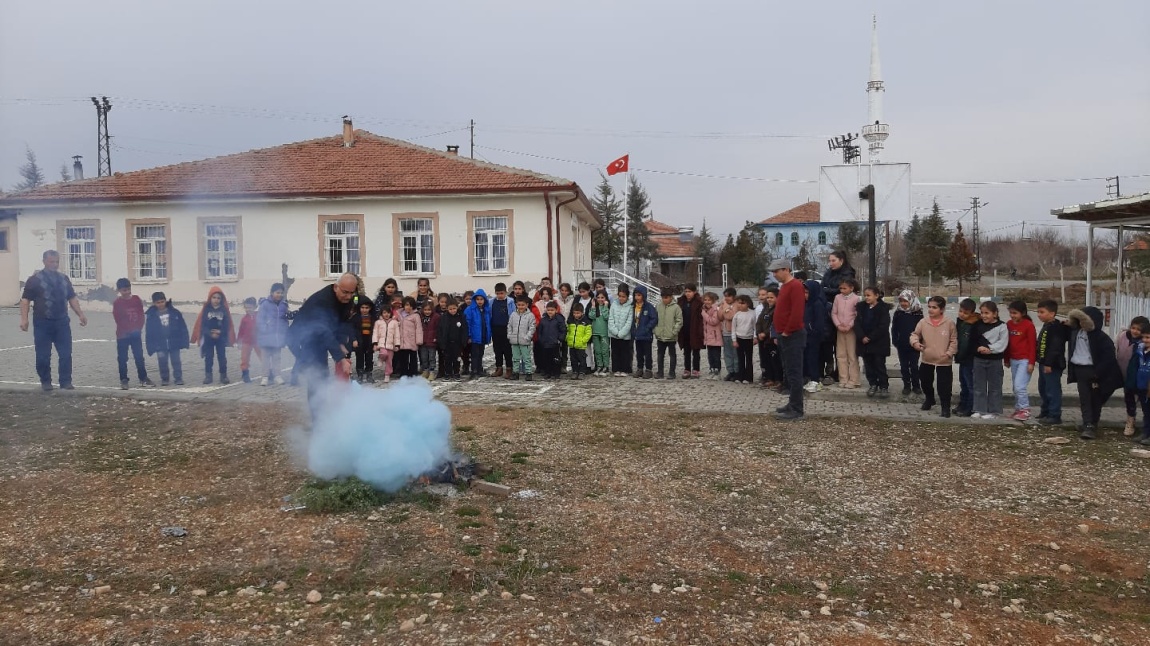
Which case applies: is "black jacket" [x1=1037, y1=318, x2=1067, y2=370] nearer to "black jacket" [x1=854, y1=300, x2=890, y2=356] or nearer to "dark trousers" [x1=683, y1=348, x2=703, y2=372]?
"black jacket" [x1=854, y1=300, x2=890, y2=356]

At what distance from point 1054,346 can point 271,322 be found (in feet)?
35.3

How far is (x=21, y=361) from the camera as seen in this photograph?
14.1m

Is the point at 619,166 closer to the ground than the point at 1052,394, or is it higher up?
higher up

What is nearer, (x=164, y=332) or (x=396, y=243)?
(x=164, y=332)

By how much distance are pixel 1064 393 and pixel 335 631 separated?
33.4 feet

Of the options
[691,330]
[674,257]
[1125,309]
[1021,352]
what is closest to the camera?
[1021,352]

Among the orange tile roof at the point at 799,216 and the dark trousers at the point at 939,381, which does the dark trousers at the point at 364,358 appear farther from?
the orange tile roof at the point at 799,216

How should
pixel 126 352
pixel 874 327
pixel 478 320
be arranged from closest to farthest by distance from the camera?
1. pixel 874 327
2. pixel 126 352
3. pixel 478 320

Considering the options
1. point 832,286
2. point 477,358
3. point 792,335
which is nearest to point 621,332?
point 477,358

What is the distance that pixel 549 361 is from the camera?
13.0 meters

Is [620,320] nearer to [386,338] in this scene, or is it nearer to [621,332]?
[621,332]

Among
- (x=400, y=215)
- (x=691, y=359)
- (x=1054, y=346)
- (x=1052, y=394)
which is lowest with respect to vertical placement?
(x=1052, y=394)

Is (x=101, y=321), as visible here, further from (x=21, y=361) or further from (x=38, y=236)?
(x=38, y=236)

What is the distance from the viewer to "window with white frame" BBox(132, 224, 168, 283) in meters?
12.6
